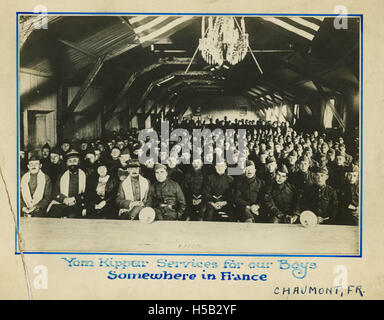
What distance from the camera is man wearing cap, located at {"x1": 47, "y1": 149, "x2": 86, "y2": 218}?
1840 millimetres

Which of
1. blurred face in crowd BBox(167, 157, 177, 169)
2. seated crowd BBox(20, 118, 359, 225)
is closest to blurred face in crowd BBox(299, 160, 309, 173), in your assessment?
seated crowd BBox(20, 118, 359, 225)

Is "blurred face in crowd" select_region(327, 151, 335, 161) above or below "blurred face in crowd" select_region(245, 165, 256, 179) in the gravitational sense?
above

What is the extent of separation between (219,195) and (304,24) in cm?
79

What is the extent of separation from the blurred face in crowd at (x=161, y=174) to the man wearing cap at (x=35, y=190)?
18.1 inches

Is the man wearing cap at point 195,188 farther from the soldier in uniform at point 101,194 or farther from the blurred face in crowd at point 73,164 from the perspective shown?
the blurred face in crowd at point 73,164

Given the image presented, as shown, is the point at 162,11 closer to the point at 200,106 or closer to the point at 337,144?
the point at 200,106

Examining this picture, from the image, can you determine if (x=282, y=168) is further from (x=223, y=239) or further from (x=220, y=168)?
(x=223, y=239)

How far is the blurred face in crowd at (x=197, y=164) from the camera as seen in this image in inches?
72.2

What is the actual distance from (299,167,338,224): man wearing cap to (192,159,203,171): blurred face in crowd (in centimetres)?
45

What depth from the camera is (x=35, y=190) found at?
184 centimetres

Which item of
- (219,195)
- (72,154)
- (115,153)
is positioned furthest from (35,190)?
(219,195)

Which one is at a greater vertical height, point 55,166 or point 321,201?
point 55,166

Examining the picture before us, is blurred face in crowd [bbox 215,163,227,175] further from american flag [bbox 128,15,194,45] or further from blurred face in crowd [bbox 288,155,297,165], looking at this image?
american flag [bbox 128,15,194,45]
